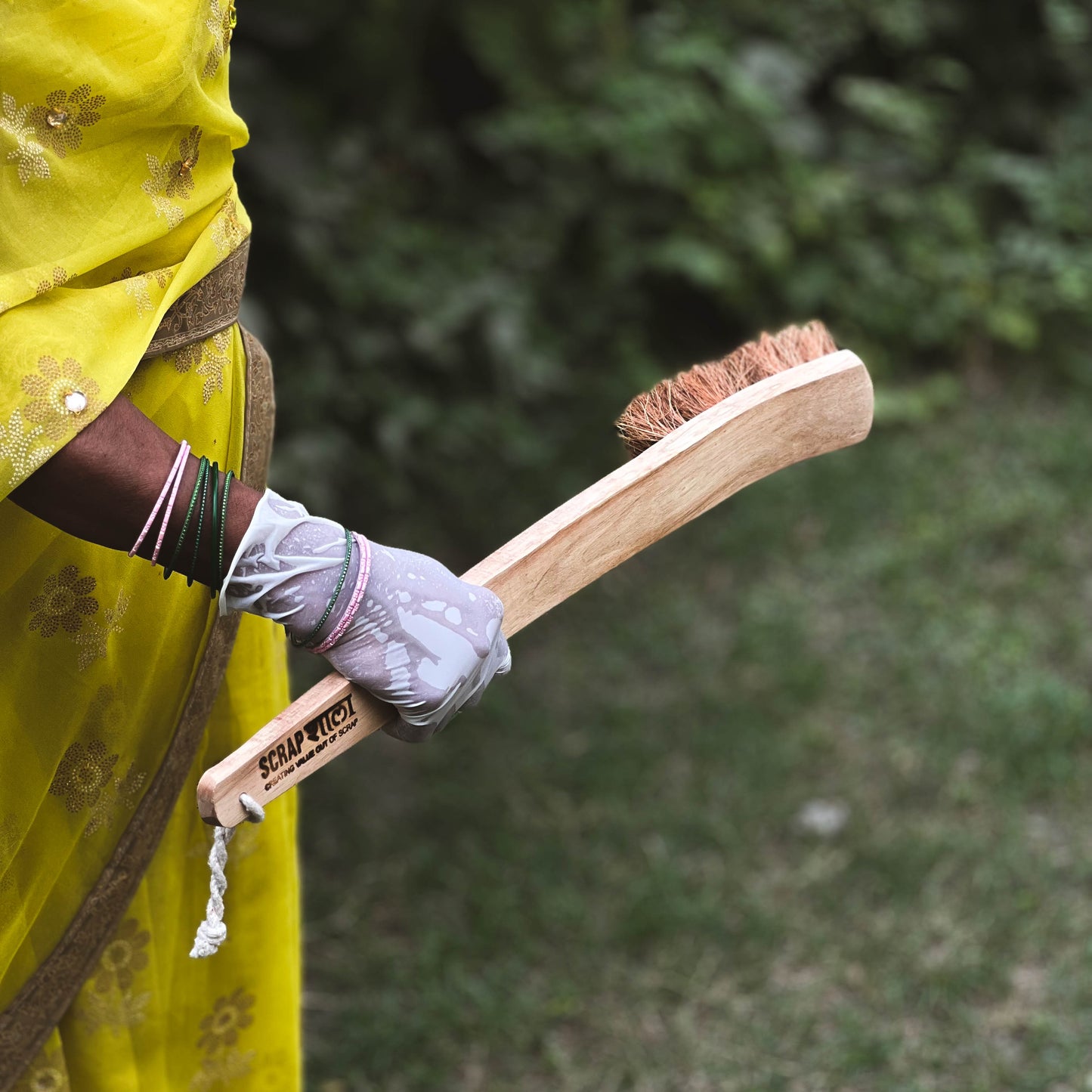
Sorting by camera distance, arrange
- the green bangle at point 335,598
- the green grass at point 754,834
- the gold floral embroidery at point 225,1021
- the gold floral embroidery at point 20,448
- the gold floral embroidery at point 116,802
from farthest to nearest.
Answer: the green grass at point 754,834
the gold floral embroidery at point 225,1021
the gold floral embroidery at point 116,802
the green bangle at point 335,598
the gold floral embroidery at point 20,448

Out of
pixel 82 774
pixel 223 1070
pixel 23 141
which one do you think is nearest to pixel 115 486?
pixel 23 141

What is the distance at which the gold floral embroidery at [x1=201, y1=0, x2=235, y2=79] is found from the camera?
113 centimetres

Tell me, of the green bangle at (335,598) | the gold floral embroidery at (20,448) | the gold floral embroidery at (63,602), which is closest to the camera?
the gold floral embroidery at (20,448)

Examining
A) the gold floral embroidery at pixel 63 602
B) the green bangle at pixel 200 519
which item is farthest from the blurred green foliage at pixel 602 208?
the green bangle at pixel 200 519

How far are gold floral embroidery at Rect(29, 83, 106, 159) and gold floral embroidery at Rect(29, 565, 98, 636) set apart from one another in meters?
0.39

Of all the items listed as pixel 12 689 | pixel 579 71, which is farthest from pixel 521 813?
pixel 579 71

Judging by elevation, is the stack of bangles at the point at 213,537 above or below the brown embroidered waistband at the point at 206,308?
below

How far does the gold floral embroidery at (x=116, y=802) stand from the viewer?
1.31m

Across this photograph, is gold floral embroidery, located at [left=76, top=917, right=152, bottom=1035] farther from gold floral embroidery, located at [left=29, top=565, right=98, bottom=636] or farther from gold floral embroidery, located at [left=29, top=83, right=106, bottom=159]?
gold floral embroidery, located at [left=29, top=83, right=106, bottom=159]

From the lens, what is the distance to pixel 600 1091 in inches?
85.9

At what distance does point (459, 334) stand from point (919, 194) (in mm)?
2084

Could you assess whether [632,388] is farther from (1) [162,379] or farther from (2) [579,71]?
(1) [162,379]

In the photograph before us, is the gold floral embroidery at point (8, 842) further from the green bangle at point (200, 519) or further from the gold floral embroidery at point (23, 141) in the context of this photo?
the gold floral embroidery at point (23, 141)

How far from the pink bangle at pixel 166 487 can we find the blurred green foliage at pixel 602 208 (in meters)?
1.92
